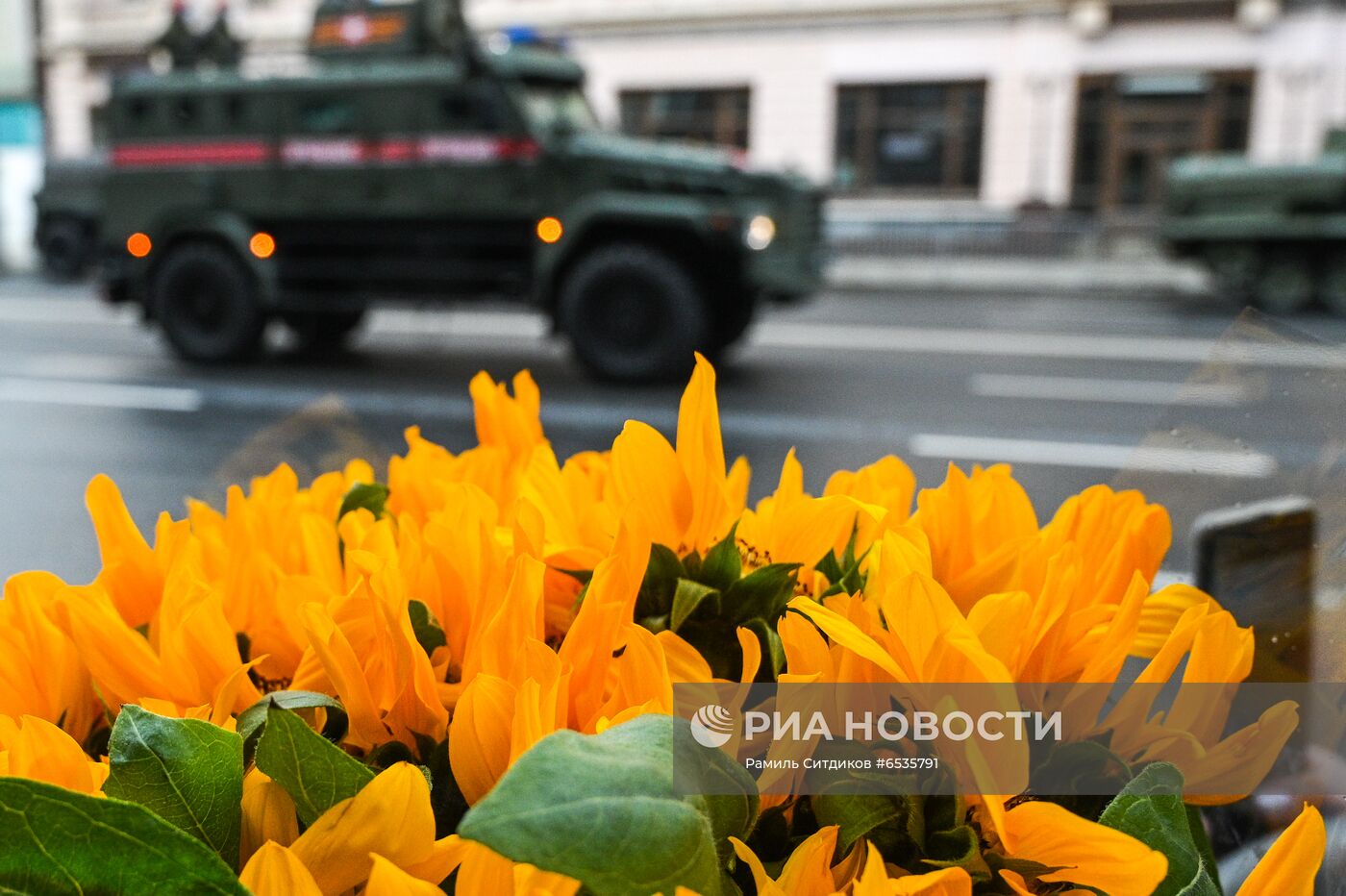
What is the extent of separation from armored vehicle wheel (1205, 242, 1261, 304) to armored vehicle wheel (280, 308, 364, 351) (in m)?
8.34

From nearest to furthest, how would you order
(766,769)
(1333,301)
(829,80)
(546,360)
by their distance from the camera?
(766,769) < (546,360) < (1333,301) < (829,80)

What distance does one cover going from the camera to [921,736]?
49cm

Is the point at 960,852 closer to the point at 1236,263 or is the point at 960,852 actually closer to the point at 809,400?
the point at 809,400

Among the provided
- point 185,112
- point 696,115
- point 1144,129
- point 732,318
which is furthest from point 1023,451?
point 696,115

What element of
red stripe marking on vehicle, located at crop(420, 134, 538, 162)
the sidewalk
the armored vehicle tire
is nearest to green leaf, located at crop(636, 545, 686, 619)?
red stripe marking on vehicle, located at crop(420, 134, 538, 162)

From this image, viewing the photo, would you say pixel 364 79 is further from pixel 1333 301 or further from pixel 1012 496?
pixel 1333 301

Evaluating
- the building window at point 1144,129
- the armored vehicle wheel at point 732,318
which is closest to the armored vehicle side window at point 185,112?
the armored vehicle wheel at point 732,318

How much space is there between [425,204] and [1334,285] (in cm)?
888

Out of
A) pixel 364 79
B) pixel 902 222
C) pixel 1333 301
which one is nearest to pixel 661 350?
pixel 364 79

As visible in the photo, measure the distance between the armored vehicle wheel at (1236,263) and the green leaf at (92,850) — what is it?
13562 mm

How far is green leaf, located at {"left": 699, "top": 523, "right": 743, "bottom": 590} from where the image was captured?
595 mm

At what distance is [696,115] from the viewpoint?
2236cm

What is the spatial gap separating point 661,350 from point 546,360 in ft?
4.62

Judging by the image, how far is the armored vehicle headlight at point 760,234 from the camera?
318 inches
